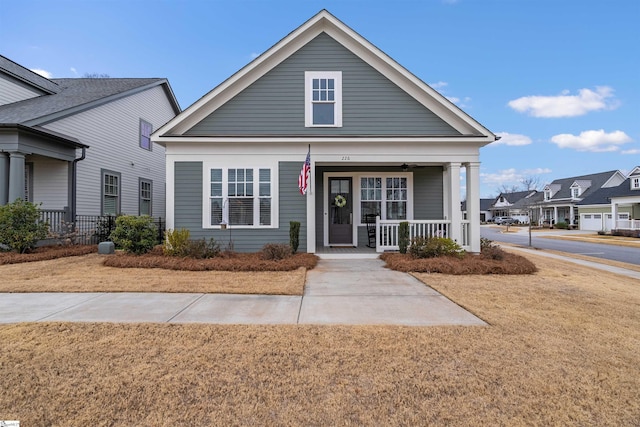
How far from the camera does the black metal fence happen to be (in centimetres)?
1084

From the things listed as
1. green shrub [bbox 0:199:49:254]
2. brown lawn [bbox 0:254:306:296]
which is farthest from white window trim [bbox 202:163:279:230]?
green shrub [bbox 0:199:49:254]

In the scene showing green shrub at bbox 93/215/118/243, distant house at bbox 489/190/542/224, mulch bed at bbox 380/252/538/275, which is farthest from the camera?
distant house at bbox 489/190/542/224

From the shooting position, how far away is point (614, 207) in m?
31.5

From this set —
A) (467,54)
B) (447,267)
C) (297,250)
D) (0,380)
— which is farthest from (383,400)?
(467,54)

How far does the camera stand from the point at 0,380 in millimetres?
2762

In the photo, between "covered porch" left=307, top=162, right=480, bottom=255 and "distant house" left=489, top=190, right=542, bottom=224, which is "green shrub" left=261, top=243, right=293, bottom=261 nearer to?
"covered porch" left=307, top=162, right=480, bottom=255

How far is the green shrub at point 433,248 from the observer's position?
8773 millimetres

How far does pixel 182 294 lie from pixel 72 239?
7.98 meters

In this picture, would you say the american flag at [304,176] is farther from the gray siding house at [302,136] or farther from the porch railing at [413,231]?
the porch railing at [413,231]

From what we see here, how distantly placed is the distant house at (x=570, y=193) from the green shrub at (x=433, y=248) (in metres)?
39.8

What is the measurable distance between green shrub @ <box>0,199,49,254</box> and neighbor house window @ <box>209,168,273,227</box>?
5031mm

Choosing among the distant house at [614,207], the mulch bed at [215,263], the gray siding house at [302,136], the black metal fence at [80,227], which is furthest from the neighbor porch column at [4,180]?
the distant house at [614,207]

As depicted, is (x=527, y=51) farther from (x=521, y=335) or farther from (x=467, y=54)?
(x=521, y=335)

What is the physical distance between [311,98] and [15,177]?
949 centimetres
